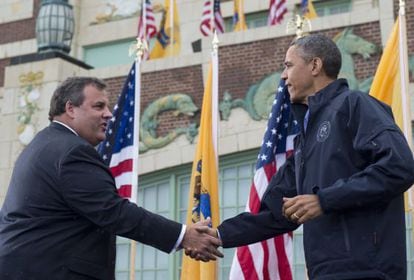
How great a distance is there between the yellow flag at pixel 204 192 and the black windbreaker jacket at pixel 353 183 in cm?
645

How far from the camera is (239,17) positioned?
18875mm

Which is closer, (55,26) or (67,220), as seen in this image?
(67,220)

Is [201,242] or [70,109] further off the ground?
[70,109]

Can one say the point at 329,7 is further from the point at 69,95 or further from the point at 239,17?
the point at 69,95

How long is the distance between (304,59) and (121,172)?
25.4 feet

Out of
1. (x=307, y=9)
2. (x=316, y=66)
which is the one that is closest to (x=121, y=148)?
(x=307, y=9)

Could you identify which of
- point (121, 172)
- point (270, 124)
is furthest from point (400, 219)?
point (121, 172)

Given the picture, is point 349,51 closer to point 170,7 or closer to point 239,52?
point 239,52

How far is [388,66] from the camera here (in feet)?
39.8

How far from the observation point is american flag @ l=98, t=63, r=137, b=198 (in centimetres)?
1296

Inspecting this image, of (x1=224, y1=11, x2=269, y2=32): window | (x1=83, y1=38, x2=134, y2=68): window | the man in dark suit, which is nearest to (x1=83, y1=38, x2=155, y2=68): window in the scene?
(x1=83, y1=38, x2=134, y2=68): window

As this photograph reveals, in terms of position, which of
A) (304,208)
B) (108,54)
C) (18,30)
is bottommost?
(304,208)

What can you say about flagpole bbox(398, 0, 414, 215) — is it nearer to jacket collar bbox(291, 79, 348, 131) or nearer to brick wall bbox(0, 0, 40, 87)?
jacket collar bbox(291, 79, 348, 131)

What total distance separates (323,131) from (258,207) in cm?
593
